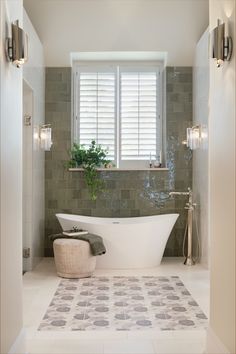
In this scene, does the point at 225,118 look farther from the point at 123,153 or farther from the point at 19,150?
the point at 123,153

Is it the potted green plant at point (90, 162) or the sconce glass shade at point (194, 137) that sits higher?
the sconce glass shade at point (194, 137)

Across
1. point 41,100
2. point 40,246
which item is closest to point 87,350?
point 40,246

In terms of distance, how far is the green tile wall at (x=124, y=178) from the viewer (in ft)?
22.2

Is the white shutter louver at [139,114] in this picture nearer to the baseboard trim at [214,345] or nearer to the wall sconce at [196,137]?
the wall sconce at [196,137]

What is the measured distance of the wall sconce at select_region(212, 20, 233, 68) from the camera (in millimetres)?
2562

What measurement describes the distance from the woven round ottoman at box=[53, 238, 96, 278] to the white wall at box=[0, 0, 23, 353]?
7.94ft

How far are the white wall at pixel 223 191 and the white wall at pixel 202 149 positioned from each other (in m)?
2.93

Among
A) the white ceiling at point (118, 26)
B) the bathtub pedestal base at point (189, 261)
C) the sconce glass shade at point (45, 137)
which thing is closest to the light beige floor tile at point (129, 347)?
the bathtub pedestal base at point (189, 261)

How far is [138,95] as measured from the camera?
22.8 ft

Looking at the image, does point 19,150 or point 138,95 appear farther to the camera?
point 138,95

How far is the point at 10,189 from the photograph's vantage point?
267 cm

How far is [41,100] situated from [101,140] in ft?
3.53

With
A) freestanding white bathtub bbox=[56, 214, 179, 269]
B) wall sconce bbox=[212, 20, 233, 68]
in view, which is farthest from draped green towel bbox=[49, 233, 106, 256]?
wall sconce bbox=[212, 20, 233, 68]

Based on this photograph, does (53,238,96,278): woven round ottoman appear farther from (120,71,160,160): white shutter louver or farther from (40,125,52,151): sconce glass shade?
(120,71,160,160): white shutter louver
